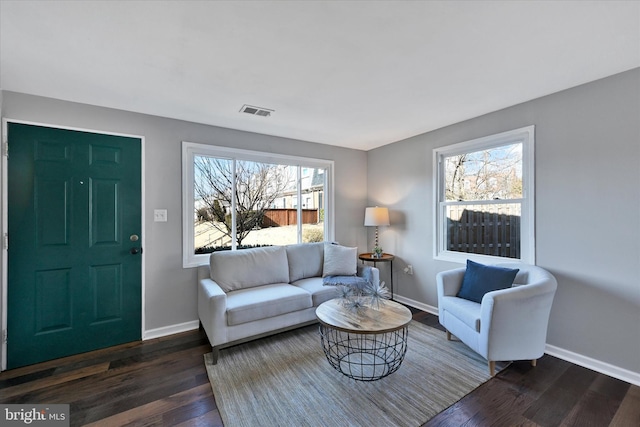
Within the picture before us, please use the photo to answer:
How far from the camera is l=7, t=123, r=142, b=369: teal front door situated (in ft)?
7.53

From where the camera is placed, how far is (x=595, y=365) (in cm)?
220

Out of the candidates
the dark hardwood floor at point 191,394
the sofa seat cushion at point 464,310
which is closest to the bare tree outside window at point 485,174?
the sofa seat cushion at point 464,310

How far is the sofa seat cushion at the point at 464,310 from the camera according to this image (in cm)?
220

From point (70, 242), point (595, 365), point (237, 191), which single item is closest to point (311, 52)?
point (237, 191)

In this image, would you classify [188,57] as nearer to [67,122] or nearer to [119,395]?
[67,122]

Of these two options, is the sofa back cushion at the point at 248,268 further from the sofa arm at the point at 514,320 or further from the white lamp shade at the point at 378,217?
the sofa arm at the point at 514,320

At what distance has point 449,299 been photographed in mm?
2598

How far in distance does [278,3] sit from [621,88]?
266 cm

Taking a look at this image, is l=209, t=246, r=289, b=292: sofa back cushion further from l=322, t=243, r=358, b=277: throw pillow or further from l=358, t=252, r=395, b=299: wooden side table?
l=358, t=252, r=395, b=299: wooden side table

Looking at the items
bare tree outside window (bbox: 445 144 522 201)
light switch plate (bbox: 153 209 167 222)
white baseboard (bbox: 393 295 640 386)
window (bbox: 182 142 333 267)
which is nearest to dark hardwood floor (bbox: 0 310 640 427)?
white baseboard (bbox: 393 295 640 386)

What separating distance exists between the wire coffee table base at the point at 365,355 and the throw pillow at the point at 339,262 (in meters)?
0.77

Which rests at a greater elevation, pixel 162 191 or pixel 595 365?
pixel 162 191

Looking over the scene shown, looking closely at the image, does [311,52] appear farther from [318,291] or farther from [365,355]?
[365,355]

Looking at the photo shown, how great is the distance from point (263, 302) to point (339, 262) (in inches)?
46.7
